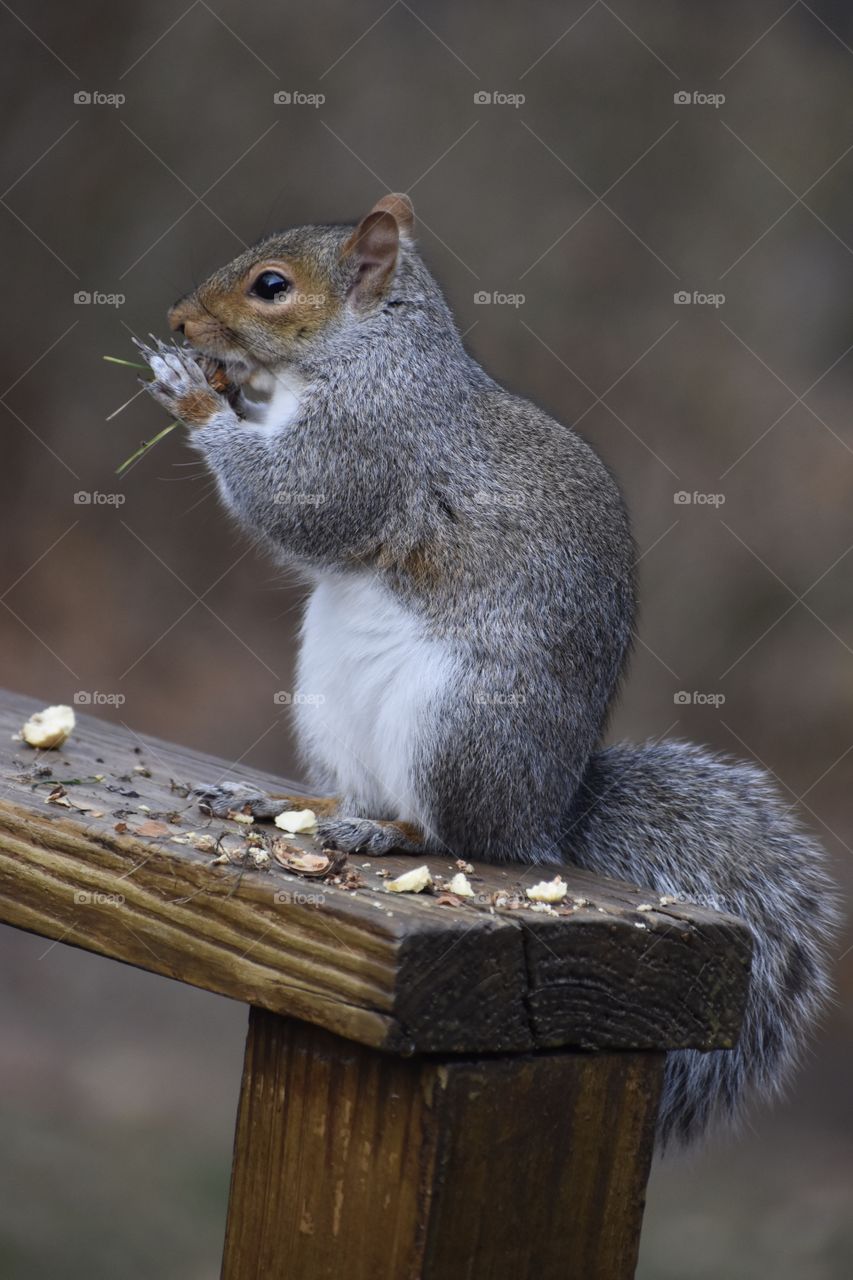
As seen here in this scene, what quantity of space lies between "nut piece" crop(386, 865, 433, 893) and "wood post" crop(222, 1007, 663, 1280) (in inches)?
5.8

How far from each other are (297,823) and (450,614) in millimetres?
262

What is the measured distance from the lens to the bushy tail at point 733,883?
1633mm

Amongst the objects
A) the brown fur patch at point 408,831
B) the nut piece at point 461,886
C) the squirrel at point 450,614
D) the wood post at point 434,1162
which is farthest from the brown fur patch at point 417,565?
the wood post at point 434,1162

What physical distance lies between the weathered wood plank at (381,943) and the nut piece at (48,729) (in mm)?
395

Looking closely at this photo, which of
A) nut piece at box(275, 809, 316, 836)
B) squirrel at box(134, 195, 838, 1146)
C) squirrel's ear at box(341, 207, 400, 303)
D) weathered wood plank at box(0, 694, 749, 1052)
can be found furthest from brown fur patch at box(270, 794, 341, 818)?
squirrel's ear at box(341, 207, 400, 303)

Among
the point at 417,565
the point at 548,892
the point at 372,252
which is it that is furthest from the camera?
the point at 372,252

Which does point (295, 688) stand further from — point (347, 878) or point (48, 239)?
point (48, 239)

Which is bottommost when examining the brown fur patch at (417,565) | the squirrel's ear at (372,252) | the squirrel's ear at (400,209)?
the brown fur patch at (417,565)

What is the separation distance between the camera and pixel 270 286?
1.89 meters

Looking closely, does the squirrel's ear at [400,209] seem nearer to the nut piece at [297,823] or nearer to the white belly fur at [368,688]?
the white belly fur at [368,688]

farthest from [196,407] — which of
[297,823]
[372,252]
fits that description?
[297,823]

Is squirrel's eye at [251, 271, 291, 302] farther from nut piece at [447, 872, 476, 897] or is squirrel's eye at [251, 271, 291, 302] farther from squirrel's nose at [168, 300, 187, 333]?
nut piece at [447, 872, 476, 897]

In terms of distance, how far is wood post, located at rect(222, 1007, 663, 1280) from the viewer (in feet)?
3.87

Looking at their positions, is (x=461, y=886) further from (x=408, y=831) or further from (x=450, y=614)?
(x=450, y=614)
